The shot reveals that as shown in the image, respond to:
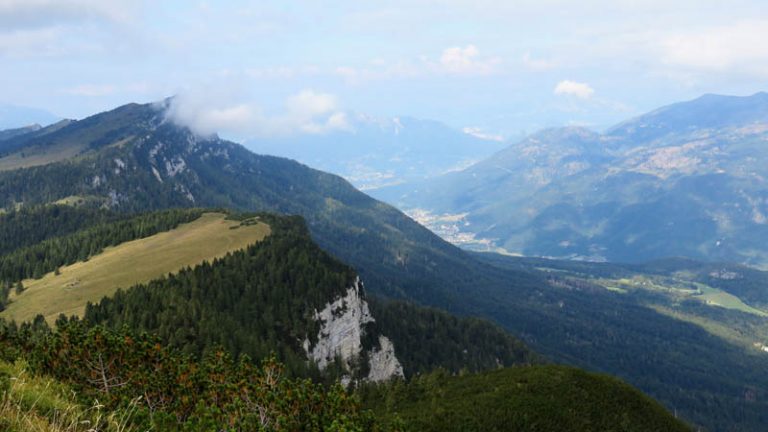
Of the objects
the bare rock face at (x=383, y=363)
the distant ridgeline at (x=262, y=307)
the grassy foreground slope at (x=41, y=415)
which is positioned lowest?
the bare rock face at (x=383, y=363)

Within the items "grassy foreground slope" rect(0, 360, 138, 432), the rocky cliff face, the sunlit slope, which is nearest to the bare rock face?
the rocky cliff face

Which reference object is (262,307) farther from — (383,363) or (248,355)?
(248,355)

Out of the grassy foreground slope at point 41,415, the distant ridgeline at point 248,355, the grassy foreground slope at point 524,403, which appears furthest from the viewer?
the grassy foreground slope at point 524,403

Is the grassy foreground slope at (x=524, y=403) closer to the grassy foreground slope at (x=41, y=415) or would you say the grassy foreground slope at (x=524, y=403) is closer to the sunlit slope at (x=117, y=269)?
the grassy foreground slope at (x=41, y=415)

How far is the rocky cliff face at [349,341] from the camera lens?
143 metres

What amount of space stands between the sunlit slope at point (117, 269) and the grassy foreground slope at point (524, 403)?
254 feet

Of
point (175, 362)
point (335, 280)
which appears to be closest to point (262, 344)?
point (335, 280)

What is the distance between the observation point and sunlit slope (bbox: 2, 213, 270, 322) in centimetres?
13525

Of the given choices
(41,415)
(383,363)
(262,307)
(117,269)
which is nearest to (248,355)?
(262,307)

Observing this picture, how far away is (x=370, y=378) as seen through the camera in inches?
6048

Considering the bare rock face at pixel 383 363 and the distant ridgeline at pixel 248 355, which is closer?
the distant ridgeline at pixel 248 355

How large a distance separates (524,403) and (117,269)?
12895 centimetres

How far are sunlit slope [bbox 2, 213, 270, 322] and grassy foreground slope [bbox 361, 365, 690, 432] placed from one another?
77543 mm

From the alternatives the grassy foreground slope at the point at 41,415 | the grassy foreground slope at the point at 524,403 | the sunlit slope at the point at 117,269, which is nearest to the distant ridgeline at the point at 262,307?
the sunlit slope at the point at 117,269
